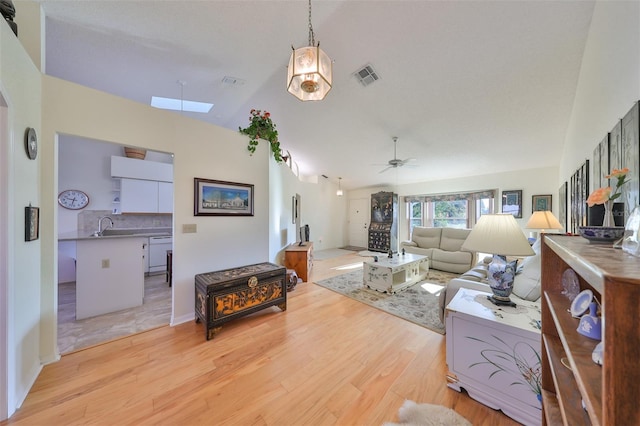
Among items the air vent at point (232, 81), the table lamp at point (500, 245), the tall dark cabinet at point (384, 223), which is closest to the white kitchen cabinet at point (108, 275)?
the air vent at point (232, 81)

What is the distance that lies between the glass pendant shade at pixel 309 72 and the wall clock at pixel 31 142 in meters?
1.94

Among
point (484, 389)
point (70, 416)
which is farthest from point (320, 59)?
point (70, 416)

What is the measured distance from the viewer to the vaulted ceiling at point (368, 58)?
200 centimetres

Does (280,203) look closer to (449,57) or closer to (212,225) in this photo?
(212,225)

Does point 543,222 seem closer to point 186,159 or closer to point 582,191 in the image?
point 582,191

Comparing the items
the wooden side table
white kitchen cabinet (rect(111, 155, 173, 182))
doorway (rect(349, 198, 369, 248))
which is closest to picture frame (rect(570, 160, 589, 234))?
the wooden side table

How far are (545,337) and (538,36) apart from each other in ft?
9.54

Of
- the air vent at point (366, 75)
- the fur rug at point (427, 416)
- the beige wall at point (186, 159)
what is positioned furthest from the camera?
the air vent at point (366, 75)

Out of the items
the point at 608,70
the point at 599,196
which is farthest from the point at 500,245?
the point at 608,70

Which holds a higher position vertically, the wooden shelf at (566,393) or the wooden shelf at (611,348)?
the wooden shelf at (611,348)

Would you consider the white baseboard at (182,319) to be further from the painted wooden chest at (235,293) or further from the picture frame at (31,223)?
the picture frame at (31,223)

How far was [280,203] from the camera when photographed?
4285mm

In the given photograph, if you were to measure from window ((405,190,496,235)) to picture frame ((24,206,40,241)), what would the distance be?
7.27m

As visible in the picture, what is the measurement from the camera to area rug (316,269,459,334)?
2.57m
